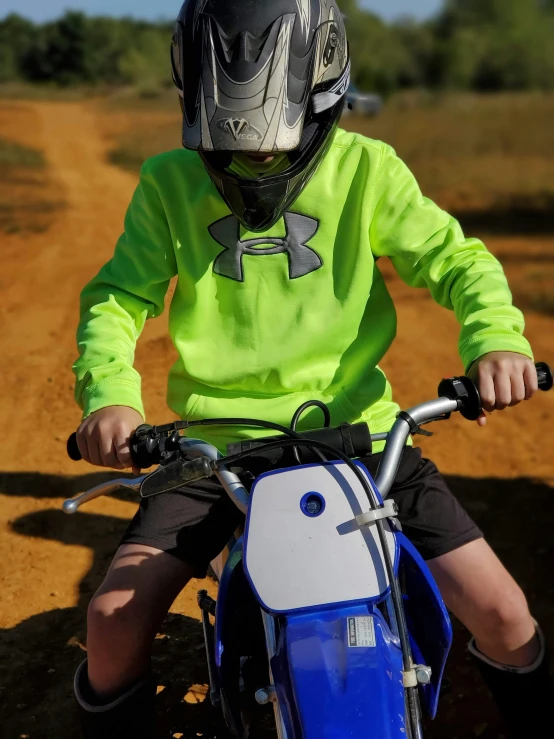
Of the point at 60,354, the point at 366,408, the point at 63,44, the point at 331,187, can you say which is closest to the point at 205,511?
the point at 366,408

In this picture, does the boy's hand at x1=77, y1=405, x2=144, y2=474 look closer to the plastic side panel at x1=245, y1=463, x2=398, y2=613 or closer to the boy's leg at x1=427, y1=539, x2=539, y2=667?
the plastic side panel at x1=245, y1=463, x2=398, y2=613

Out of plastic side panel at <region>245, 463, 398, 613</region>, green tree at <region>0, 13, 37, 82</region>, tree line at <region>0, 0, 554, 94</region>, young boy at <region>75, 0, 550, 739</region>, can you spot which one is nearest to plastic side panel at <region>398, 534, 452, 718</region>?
plastic side panel at <region>245, 463, 398, 613</region>

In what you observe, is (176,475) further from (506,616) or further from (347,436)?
(506,616)

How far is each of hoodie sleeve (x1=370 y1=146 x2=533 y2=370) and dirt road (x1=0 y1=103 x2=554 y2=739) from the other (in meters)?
1.35

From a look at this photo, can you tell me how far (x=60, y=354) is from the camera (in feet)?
19.9

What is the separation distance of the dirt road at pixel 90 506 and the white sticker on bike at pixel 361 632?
94 cm

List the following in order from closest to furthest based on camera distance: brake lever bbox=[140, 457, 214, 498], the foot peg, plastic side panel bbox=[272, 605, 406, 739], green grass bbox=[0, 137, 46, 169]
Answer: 1. plastic side panel bbox=[272, 605, 406, 739]
2. brake lever bbox=[140, 457, 214, 498]
3. the foot peg
4. green grass bbox=[0, 137, 46, 169]

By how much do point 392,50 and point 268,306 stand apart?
1749 inches

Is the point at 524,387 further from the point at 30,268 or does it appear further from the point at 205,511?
the point at 30,268

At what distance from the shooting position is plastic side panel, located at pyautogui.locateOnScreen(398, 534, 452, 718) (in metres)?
1.88

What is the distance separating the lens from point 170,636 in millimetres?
3439

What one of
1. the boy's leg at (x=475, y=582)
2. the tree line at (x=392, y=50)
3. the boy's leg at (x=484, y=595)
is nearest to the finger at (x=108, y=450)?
the boy's leg at (x=475, y=582)

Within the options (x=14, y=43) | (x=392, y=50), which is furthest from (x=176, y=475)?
(x=14, y=43)

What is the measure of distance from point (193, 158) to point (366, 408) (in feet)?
2.75
